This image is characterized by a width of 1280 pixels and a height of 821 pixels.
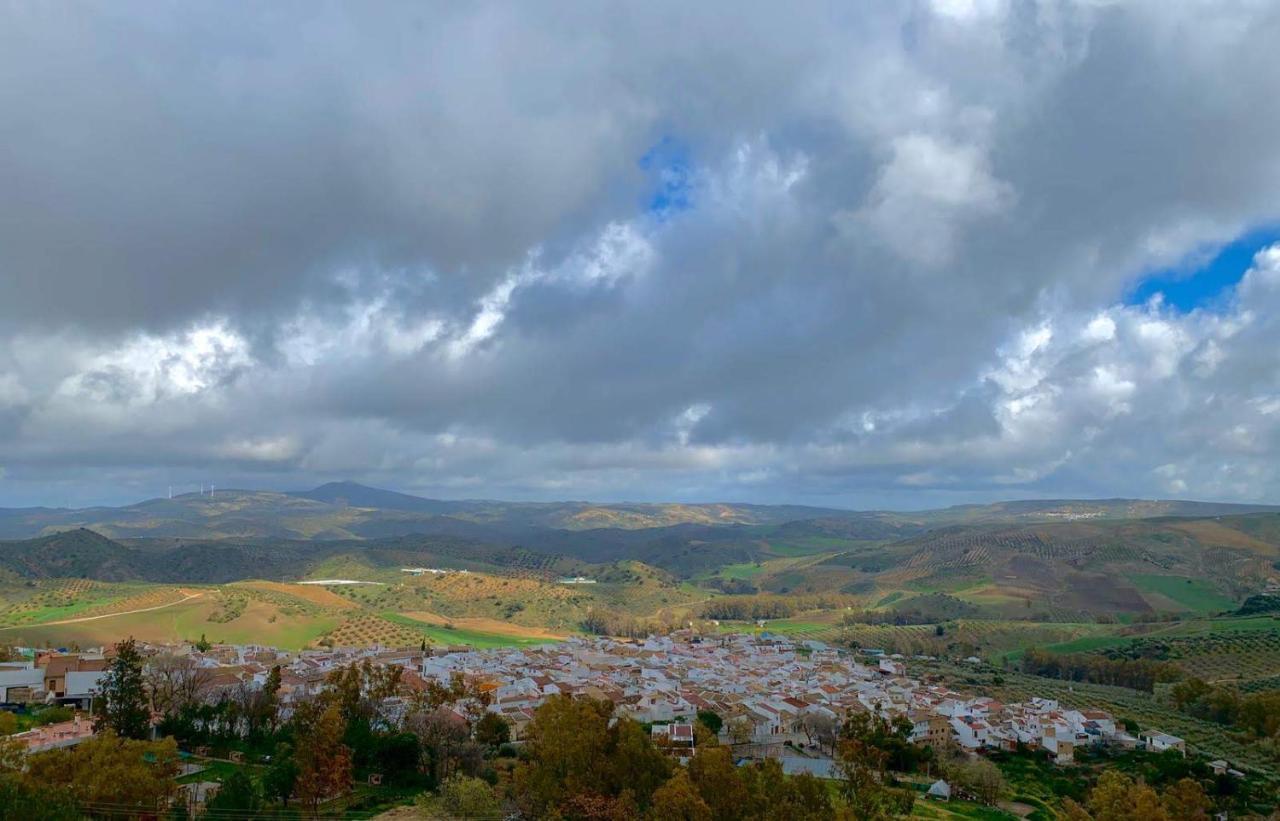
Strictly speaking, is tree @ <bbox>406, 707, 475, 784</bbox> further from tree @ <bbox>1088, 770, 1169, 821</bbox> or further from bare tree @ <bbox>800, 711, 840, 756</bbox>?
tree @ <bbox>1088, 770, 1169, 821</bbox>

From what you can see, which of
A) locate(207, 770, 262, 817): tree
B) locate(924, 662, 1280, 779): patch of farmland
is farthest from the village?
locate(207, 770, 262, 817): tree

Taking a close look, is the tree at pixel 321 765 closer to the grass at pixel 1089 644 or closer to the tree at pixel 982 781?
the tree at pixel 982 781

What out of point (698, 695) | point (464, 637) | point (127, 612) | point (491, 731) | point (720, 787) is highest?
point (720, 787)

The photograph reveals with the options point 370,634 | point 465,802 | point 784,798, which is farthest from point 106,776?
point 370,634

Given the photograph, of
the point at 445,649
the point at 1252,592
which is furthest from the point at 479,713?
the point at 1252,592

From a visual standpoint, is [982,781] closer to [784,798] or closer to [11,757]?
[784,798]

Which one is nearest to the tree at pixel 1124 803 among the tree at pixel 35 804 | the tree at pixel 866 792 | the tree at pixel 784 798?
the tree at pixel 866 792
